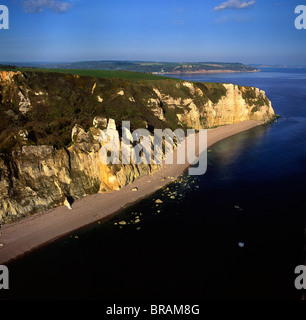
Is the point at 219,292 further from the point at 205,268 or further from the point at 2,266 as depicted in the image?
the point at 2,266

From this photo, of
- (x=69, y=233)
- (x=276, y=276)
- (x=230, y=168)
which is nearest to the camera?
(x=276, y=276)
